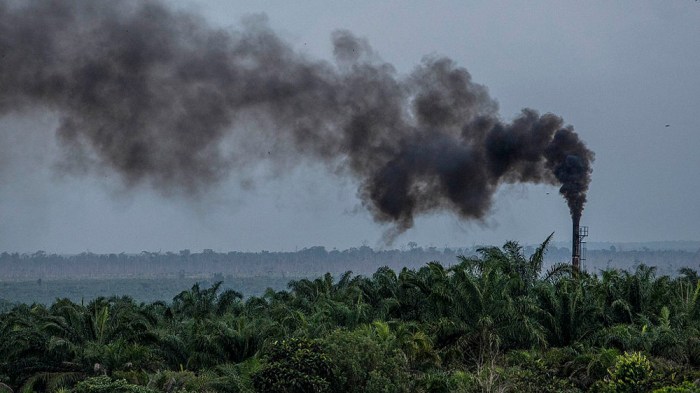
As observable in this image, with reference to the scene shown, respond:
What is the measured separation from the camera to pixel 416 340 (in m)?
27.9

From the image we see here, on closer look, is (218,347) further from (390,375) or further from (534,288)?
(534,288)

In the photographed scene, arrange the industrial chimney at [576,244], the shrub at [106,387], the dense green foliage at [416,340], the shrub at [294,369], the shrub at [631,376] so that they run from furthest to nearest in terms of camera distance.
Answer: the industrial chimney at [576,244]
the dense green foliage at [416,340]
the shrub at [294,369]
the shrub at [631,376]
the shrub at [106,387]

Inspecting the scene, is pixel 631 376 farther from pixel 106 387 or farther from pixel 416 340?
pixel 106 387

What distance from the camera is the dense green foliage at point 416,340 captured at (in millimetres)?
23531

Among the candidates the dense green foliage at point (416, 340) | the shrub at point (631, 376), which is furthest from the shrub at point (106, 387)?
the shrub at point (631, 376)

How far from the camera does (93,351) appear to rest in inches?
1051

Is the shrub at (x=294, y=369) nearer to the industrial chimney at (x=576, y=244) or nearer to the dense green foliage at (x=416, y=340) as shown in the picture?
the dense green foliage at (x=416, y=340)

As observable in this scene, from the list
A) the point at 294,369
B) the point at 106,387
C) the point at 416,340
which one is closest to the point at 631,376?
the point at 416,340

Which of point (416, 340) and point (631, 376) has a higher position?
point (416, 340)

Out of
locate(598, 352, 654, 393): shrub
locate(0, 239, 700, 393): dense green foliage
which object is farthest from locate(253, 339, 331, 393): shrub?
locate(598, 352, 654, 393): shrub

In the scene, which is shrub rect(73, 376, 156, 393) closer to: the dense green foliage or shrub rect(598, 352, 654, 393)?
the dense green foliage

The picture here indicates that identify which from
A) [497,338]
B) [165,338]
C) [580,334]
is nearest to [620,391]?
[497,338]

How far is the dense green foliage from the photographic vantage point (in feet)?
77.2

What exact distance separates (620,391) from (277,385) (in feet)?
31.9
